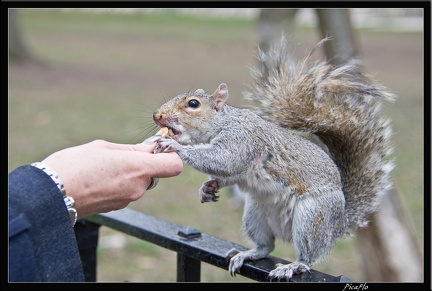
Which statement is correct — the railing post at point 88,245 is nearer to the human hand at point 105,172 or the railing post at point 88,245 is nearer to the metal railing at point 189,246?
the metal railing at point 189,246

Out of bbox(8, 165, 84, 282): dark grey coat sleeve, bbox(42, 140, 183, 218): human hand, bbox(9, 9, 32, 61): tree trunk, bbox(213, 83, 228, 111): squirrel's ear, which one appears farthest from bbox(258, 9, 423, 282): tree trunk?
bbox(9, 9, 32, 61): tree trunk

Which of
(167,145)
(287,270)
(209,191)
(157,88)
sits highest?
(167,145)

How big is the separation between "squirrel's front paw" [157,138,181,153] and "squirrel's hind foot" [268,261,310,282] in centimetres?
28

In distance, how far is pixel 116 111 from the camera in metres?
5.67

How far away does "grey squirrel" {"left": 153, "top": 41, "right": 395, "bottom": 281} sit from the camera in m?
1.34

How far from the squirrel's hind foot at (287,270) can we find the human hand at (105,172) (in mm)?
266

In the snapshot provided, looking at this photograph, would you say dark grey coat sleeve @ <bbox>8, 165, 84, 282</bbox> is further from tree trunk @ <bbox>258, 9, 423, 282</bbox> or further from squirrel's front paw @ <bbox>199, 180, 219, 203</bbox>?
tree trunk @ <bbox>258, 9, 423, 282</bbox>

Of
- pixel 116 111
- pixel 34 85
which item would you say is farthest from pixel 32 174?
pixel 34 85

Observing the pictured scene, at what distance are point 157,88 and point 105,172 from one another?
584 cm

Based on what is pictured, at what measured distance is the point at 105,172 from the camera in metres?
0.97

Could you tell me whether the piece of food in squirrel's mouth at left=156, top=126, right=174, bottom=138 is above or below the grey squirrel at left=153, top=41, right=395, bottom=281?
above

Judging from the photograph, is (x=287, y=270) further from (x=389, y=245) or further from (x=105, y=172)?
(x=389, y=245)

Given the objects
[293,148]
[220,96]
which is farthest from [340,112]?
[220,96]

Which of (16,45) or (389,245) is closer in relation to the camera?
(389,245)
